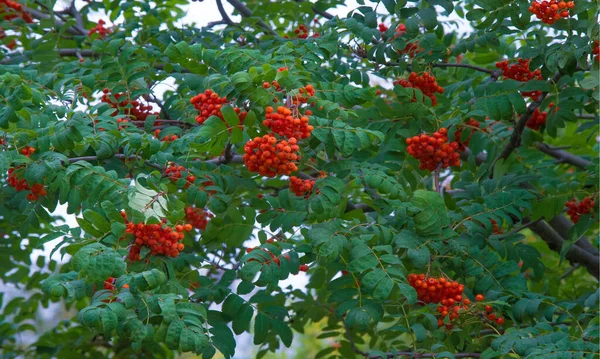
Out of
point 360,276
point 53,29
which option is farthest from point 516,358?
point 53,29

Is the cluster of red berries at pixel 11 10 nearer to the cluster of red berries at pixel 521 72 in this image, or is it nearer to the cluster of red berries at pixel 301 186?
the cluster of red berries at pixel 301 186

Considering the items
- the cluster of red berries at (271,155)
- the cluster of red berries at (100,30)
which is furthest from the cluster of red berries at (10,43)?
the cluster of red berries at (271,155)

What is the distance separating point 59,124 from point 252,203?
2.95ft

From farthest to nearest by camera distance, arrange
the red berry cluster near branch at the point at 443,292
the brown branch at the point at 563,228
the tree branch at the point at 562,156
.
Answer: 1. the tree branch at the point at 562,156
2. the brown branch at the point at 563,228
3. the red berry cluster near branch at the point at 443,292

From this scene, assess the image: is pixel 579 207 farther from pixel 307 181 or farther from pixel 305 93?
pixel 305 93

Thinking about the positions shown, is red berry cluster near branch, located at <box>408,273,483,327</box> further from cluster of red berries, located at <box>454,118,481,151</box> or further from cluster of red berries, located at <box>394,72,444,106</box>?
cluster of red berries, located at <box>394,72,444,106</box>

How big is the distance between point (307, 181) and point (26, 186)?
1149 mm

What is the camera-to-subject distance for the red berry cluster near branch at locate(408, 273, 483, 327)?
286cm

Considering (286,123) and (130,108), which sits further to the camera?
(130,108)

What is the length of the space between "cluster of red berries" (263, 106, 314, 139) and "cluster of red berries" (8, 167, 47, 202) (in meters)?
1.04

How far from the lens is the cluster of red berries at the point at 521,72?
354 cm

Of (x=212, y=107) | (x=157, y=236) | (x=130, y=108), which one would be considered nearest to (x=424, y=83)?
(x=212, y=107)

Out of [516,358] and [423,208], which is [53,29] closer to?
[423,208]

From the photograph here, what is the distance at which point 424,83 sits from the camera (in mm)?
3594
